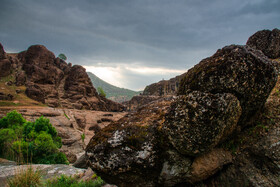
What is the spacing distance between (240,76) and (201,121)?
155 cm

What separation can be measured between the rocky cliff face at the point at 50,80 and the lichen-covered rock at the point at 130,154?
66739 mm

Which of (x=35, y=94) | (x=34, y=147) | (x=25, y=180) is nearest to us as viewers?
(x=25, y=180)

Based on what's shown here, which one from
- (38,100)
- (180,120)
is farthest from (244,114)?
(38,100)

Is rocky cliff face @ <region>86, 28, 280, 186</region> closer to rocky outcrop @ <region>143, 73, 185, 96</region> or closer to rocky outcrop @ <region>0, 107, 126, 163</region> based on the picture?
rocky outcrop @ <region>0, 107, 126, 163</region>

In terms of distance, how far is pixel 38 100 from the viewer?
59562 mm

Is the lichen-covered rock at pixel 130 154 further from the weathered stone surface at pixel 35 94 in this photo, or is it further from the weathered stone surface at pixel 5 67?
the weathered stone surface at pixel 5 67

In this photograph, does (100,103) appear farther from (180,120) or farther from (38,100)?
(180,120)

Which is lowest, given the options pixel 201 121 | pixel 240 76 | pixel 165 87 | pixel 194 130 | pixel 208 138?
pixel 208 138

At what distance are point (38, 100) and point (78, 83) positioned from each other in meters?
22.6

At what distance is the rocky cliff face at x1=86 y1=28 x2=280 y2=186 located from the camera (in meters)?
3.81

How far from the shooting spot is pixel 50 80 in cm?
7519

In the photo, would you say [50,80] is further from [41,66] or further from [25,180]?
[25,180]

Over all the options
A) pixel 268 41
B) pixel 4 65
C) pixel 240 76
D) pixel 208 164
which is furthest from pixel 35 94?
pixel 240 76

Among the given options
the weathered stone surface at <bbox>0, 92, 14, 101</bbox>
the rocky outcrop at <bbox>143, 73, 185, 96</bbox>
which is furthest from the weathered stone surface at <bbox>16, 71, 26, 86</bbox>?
the rocky outcrop at <bbox>143, 73, 185, 96</bbox>
